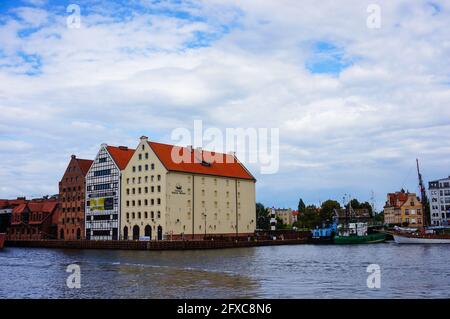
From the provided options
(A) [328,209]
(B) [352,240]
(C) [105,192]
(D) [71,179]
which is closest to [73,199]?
(D) [71,179]

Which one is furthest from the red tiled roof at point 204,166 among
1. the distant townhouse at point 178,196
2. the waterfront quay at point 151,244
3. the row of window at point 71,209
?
the row of window at point 71,209

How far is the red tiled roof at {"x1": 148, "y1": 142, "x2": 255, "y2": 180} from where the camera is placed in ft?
350

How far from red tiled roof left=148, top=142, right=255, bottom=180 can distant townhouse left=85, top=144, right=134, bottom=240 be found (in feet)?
36.7

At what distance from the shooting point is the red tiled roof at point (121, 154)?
11488cm

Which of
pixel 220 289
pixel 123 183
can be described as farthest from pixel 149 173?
pixel 220 289

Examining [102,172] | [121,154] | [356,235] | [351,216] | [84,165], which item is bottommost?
[356,235]

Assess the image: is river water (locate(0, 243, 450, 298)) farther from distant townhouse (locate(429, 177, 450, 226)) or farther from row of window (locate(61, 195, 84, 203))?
distant townhouse (locate(429, 177, 450, 226))

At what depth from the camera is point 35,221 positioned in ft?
428

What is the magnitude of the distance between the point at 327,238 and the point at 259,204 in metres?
68.6

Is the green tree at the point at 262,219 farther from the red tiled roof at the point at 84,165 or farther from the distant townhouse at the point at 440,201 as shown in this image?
the red tiled roof at the point at 84,165

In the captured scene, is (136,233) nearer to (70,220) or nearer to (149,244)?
(149,244)

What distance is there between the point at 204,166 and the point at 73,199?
1342 inches
